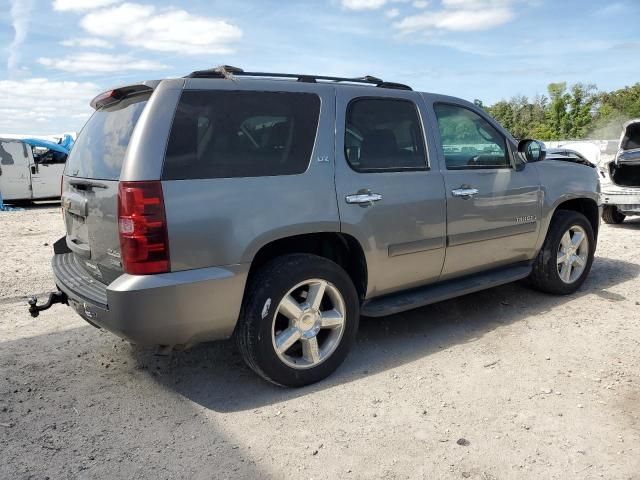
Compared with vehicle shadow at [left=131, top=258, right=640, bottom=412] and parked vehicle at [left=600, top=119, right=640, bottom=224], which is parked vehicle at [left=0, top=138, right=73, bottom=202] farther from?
parked vehicle at [left=600, top=119, right=640, bottom=224]

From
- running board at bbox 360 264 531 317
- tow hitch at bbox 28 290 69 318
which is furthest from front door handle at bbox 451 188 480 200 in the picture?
tow hitch at bbox 28 290 69 318

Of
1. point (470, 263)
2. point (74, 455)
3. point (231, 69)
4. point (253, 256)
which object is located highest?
point (231, 69)

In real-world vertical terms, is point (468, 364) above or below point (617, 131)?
below

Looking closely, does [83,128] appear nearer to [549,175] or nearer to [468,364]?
[468,364]

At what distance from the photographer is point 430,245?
3961 mm

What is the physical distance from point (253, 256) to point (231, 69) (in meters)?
1.20

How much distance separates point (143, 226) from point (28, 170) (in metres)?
14.1

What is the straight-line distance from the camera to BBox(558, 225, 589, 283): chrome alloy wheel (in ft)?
16.9

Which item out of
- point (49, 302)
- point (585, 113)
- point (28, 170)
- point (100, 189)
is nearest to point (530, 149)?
point (100, 189)

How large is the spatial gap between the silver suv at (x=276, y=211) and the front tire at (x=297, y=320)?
0.4 inches

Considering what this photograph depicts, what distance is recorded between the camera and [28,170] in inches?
584

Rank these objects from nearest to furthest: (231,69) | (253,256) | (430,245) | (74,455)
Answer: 1. (74,455)
2. (253,256)
3. (231,69)
4. (430,245)

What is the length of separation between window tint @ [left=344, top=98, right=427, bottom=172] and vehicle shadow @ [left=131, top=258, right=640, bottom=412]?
1.34m

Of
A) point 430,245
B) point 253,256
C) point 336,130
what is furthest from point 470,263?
point 253,256
